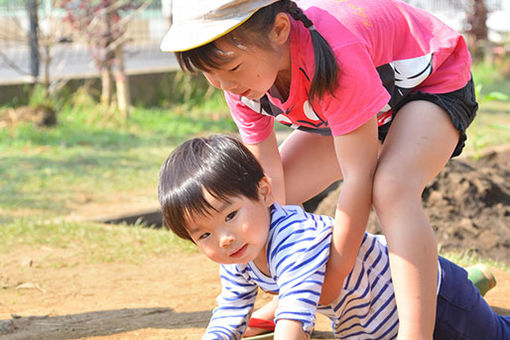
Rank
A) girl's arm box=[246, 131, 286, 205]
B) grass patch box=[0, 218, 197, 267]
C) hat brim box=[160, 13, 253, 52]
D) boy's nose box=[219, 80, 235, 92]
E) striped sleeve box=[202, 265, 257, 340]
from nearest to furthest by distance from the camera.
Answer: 1. hat brim box=[160, 13, 253, 52]
2. boy's nose box=[219, 80, 235, 92]
3. striped sleeve box=[202, 265, 257, 340]
4. girl's arm box=[246, 131, 286, 205]
5. grass patch box=[0, 218, 197, 267]

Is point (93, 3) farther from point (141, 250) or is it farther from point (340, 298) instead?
point (340, 298)

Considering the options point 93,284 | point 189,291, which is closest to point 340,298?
point 189,291

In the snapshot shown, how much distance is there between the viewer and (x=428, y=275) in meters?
1.88

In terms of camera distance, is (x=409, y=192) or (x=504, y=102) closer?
(x=409, y=192)

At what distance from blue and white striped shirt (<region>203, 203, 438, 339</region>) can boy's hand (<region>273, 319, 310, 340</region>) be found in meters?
0.04

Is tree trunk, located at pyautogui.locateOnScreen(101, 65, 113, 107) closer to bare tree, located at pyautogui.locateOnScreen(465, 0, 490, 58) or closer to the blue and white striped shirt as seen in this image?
the blue and white striped shirt

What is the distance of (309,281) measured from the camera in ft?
6.03

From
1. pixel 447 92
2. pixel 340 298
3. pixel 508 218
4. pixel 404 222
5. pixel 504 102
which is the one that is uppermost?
pixel 447 92

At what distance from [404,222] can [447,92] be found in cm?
45

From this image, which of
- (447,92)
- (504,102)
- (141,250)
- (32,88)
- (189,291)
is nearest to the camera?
(447,92)

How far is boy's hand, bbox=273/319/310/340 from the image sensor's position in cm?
179

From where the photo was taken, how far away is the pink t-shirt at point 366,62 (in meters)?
1.86

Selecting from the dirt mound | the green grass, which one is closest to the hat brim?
the dirt mound

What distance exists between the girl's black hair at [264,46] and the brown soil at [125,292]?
95 cm
